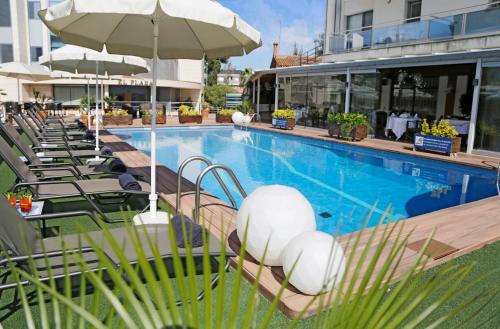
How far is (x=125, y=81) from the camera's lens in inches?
1139

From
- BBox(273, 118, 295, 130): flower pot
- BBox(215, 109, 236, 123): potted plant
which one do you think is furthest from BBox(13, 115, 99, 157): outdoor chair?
BBox(215, 109, 236, 123): potted plant

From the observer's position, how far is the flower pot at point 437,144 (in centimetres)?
1230

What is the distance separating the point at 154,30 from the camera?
4398 mm

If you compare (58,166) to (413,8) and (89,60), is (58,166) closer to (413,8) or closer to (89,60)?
(89,60)

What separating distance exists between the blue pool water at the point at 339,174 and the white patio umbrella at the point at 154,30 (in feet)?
9.68

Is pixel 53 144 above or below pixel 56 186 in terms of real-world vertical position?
above

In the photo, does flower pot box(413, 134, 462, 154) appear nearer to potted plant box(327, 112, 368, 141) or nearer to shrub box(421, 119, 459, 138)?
shrub box(421, 119, 459, 138)

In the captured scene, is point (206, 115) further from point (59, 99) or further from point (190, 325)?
point (190, 325)

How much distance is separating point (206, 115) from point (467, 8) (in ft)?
52.9

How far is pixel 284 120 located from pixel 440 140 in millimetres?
8352

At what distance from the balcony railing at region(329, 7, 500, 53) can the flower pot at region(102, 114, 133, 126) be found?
11356mm

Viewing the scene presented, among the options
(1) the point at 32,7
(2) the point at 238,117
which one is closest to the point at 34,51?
(1) the point at 32,7

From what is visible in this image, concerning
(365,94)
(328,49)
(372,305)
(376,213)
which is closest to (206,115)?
(328,49)

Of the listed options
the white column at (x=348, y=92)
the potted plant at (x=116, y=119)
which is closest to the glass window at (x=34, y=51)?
the potted plant at (x=116, y=119)
